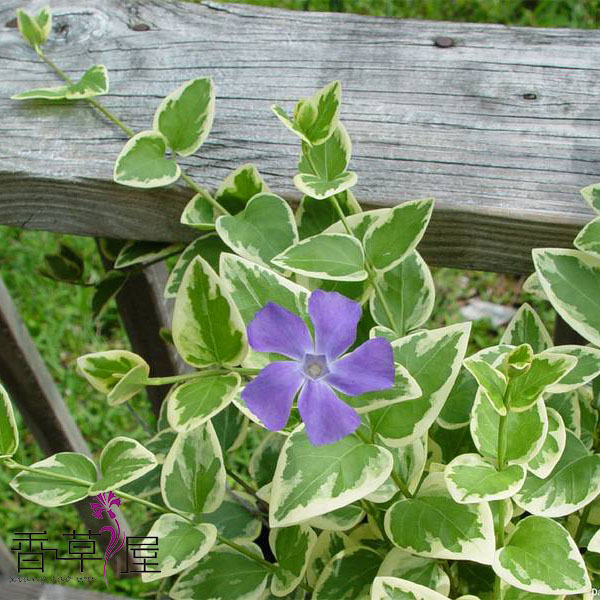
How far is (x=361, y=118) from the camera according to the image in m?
0.88

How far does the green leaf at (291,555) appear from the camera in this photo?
0.80 meters

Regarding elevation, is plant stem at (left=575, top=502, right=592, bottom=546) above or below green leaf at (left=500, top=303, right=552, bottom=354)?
below

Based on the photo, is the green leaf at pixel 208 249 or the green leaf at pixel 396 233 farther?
the green leaf at pixel 208 249

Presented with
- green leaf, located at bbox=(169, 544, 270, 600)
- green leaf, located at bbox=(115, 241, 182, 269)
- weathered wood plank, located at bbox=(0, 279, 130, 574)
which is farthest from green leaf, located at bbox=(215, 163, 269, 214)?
weathered wood plank, located at bbox=(0, 279, 130, 574)

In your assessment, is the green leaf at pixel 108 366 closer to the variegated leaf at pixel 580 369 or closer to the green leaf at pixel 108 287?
the variegated leaf at pixel 580 369

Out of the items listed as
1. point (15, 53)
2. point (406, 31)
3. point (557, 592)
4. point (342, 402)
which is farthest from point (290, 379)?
point (15, 53)

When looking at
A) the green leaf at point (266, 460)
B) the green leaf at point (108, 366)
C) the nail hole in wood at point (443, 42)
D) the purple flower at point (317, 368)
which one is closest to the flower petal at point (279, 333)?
the purple flower at point (317, 368)

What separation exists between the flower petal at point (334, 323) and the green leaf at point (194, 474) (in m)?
0.20

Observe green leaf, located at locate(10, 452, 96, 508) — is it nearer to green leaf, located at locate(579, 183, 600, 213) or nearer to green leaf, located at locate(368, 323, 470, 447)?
green leaf, located at locate(368, 323, 470, 447)

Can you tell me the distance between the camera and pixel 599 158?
2.67 feet

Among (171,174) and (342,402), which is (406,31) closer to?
(171,174)

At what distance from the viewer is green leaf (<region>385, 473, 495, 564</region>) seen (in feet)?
2.13

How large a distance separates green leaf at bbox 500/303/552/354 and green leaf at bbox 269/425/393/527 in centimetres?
24

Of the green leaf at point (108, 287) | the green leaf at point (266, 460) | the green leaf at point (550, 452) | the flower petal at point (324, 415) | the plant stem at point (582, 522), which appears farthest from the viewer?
the green leaf at point (108, 287)
